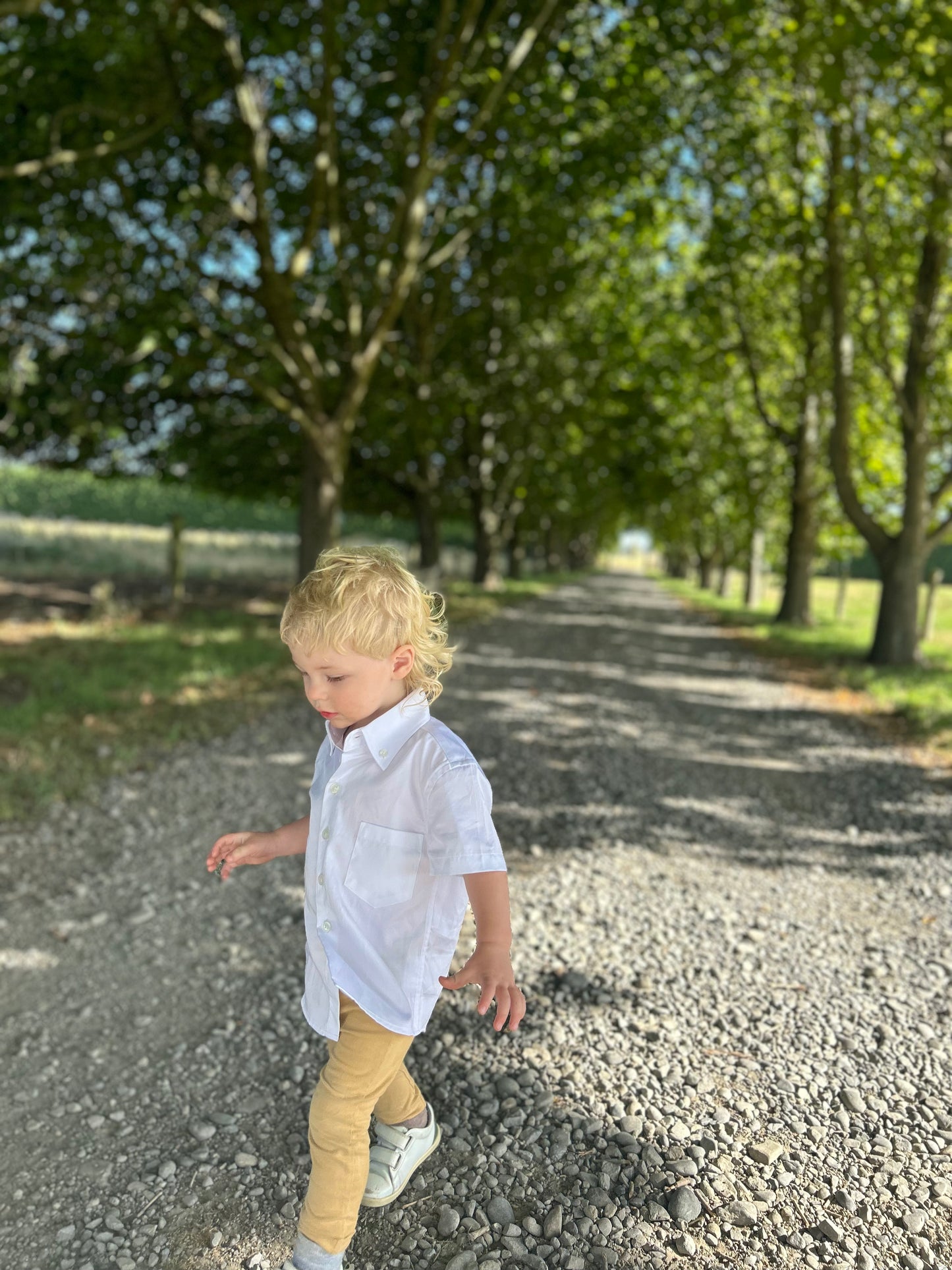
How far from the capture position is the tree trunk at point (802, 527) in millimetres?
18609

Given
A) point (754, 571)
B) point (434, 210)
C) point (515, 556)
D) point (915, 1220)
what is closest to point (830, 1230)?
point (915, 1220)

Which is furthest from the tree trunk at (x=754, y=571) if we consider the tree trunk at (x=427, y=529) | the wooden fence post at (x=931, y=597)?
the tree trunk at (x=427, y=529)

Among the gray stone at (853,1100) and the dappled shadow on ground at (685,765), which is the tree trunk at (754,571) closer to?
the dappled shadow on ground at (685,765)

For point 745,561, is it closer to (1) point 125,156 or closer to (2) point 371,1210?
(1) point 125,156

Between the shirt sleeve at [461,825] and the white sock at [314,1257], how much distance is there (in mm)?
904

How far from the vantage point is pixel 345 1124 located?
2.11 meters

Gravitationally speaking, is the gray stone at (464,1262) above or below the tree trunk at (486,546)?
below

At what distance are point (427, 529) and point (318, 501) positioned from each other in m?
11.3

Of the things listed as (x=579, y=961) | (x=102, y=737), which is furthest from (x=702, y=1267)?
(x=102, y=737)

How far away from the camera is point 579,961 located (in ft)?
12.3

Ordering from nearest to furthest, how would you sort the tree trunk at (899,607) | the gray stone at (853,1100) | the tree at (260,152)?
→ the gray stone at (853,1100) < the tree at (260,152) < the tree trunk at (899,607)

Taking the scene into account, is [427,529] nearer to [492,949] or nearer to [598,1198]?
[598,1198]

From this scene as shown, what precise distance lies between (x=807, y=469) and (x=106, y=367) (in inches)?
528

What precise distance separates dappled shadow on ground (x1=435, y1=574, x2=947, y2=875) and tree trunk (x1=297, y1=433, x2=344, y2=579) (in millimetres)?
2463
